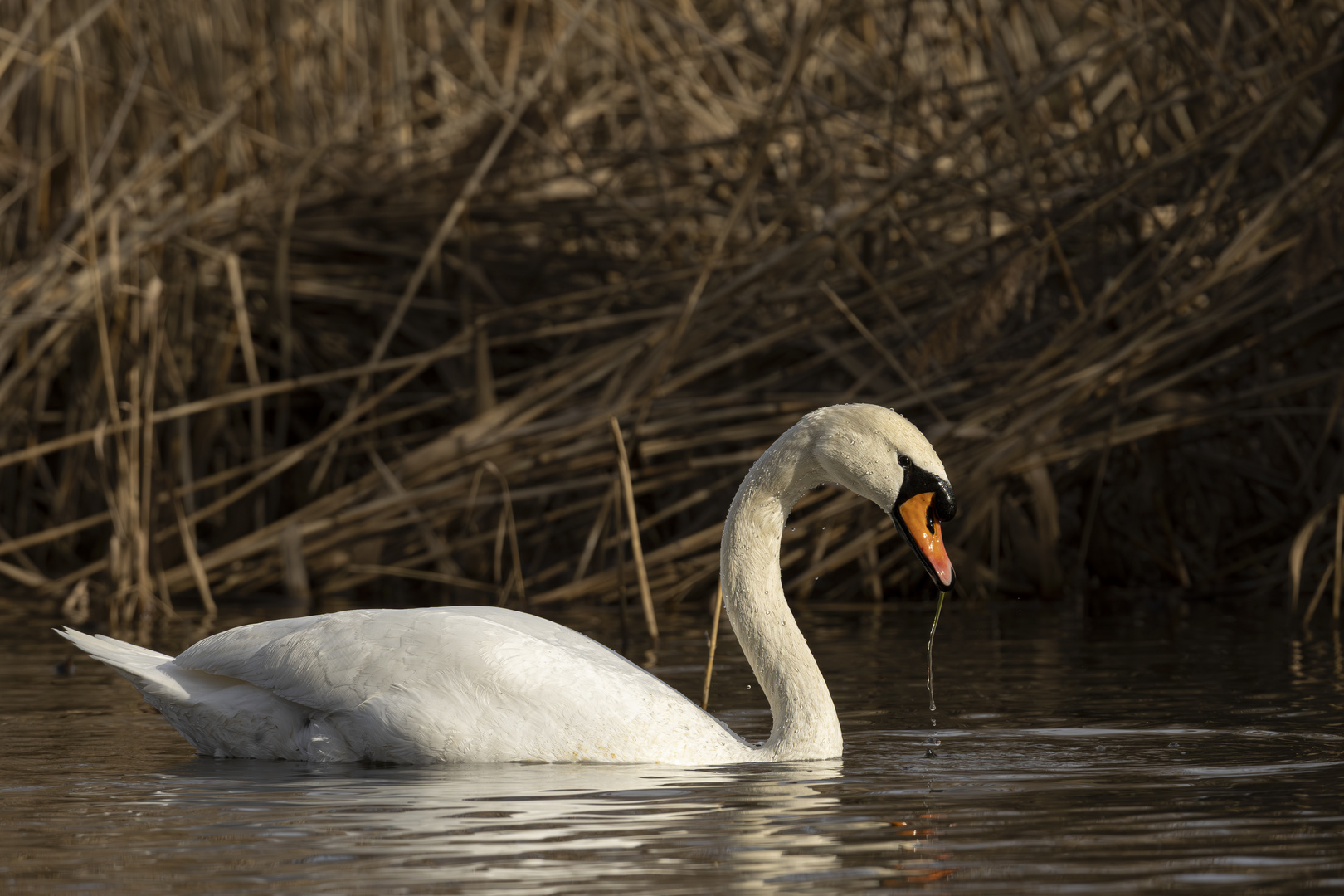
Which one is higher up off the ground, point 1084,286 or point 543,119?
point 543,119

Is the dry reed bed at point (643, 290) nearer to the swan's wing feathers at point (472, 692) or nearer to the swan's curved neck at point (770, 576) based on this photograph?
the swan's curved neck at point (770, 576)

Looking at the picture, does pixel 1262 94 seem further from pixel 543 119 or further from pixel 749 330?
pixel 543 119

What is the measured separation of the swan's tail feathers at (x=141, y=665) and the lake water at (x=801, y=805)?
0.57 feet

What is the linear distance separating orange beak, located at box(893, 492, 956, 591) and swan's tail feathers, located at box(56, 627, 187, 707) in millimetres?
2000

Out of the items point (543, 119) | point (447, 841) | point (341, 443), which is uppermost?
point (543, 119)

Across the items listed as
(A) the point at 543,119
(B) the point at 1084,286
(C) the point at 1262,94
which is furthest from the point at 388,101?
(C) the point at 1262,94

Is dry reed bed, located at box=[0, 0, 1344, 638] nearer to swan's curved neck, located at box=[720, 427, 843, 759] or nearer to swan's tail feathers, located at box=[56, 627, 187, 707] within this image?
swan's curved neck, located at box=[720, 427, 843, 759]

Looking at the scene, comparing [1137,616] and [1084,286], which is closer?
[1137,616]

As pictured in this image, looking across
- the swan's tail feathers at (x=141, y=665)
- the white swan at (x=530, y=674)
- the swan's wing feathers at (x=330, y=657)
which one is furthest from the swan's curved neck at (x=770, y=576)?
the swan's tail feathers at (x=141, y=665)

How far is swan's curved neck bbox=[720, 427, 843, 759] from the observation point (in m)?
5.19

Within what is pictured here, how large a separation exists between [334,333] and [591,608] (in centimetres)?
292

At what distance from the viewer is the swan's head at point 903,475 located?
4980mm

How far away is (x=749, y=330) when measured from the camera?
965 cm

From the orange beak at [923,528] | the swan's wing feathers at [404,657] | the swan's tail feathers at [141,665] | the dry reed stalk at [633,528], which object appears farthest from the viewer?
the dry reed stalk at [633,528]
